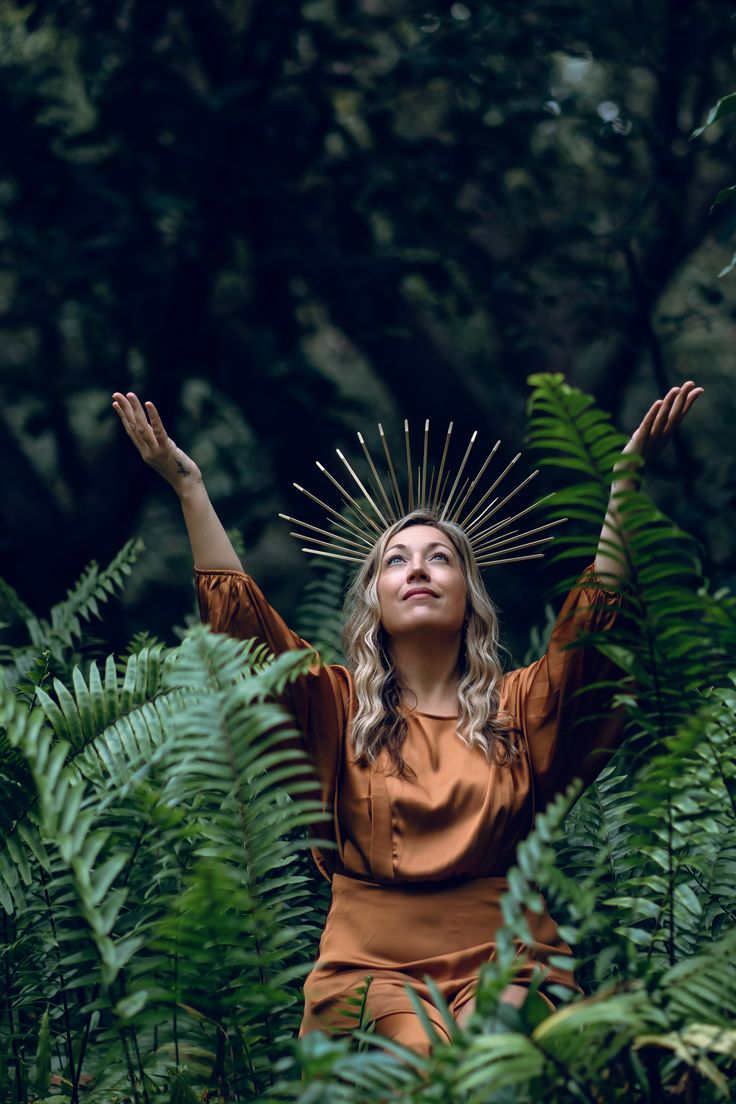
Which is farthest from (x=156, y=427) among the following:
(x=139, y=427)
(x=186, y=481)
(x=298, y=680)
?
(x=298, y=680)

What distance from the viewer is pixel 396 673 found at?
10.1 feet

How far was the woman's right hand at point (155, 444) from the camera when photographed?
2875mm

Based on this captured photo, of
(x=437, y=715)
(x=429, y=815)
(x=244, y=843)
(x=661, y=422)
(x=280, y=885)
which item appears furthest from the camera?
(x=437, y=715)

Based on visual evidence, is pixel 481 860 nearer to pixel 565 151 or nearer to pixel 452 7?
pixel 452 7

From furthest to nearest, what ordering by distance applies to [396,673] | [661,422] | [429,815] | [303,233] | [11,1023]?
[303,233]
[396,673]
[11,1023]
[429,815]
[661,422]

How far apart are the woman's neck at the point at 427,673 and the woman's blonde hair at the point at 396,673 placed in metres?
0.03

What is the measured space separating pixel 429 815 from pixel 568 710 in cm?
41

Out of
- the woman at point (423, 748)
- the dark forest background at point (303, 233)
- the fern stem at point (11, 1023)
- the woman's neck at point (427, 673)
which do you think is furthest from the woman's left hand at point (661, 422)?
the dark forest background at point (303, 233)

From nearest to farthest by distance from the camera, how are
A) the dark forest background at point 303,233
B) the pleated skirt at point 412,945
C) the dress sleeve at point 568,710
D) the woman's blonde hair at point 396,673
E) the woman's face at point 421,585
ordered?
the pleated skirt at point 412,945 < the dress sleeve at point 568,710 < the woman's blonde hair at point 396,673 < the woman's face at point 421,585 < the dark forest background at point 303,233

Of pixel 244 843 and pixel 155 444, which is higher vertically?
pixel 155 444

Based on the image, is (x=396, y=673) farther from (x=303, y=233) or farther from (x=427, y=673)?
(x=303, y=233)

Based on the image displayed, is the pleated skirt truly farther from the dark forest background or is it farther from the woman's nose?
the dark forest background

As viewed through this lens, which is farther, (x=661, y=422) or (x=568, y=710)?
(x=568, y=710)

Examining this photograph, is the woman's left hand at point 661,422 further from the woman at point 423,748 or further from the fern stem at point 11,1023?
the fern stem at point 11,1023
